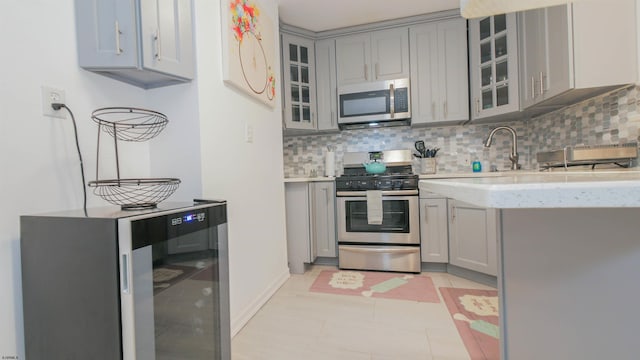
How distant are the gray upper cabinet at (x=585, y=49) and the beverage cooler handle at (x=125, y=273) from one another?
2.27 m

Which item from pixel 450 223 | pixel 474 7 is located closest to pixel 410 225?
pixel 450 223

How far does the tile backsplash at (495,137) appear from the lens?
1.58 meters

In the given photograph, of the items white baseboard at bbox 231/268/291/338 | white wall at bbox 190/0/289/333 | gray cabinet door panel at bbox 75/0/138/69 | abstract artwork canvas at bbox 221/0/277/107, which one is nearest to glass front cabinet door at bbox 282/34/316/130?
white wall at bbox 190/0/289/333

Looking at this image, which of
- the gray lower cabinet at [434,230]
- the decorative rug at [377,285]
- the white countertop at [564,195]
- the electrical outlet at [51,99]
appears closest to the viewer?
the white countertop at [564,195]

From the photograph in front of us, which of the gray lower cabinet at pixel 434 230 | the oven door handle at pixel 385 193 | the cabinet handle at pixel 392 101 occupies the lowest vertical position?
the gray lower cabinet at pixel 434 230

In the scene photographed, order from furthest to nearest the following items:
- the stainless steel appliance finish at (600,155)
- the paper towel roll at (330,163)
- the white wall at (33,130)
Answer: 1. the paper towel roll at (330,163)
2. the stainless steel appliance finish at (600,155)
3. the white wall at (33,130)

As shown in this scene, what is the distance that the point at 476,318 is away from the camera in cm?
177

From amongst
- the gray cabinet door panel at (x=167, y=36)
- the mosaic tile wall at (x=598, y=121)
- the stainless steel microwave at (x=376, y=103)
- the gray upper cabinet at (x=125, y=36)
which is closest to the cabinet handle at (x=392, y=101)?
the stainless steel microwave at (x=376, y=103)

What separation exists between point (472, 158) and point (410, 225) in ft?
3.63

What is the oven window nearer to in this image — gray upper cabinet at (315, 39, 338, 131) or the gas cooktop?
the gas cooktop

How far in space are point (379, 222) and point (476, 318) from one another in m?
1.06

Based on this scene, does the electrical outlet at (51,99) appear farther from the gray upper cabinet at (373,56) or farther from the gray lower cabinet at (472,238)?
the gray lower cabinet at (472,238)

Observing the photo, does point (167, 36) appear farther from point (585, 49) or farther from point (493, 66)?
point (493, 66)

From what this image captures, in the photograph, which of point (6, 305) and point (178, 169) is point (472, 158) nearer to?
point (178, 169)
